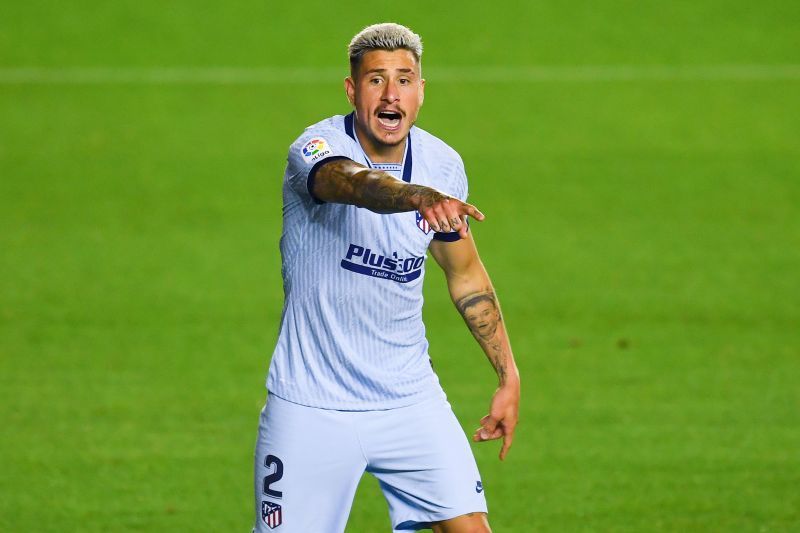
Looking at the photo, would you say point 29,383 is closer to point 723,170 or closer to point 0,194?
point 0,194

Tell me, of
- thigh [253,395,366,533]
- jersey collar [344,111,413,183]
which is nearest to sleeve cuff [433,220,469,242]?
jersey collar [344,111,413,183]

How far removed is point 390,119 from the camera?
17.7 ft

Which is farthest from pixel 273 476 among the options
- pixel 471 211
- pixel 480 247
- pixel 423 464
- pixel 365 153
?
pixel 480 247

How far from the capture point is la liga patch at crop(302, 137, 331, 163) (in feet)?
17.3

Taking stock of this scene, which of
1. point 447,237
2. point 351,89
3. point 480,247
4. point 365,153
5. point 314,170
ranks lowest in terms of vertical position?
point 447,237

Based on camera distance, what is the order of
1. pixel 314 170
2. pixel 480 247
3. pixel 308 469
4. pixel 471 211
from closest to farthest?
pixel 471 211 → pixel 314 170 → pixel 308 469 → pixel 480 247

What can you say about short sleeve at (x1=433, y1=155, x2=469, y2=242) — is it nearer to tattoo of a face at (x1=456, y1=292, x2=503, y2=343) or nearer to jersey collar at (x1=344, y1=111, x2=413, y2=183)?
jersey collar at (x1=344, y1=111, x2=413, y2=183)

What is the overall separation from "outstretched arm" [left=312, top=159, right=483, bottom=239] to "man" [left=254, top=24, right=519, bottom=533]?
11 cm

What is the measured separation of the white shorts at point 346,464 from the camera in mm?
5383

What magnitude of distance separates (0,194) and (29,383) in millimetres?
5717

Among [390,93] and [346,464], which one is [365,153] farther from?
[346,464]

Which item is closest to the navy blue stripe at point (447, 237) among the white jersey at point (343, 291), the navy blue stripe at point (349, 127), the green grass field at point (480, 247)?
the white jersey at point (343, 291)

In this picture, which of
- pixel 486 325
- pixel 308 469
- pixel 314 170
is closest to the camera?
pixel 314 170

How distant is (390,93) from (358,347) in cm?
98
